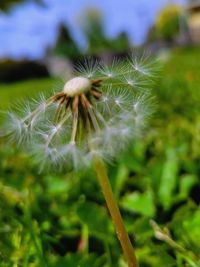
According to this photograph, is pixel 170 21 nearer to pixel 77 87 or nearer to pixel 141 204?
pixel 141 204

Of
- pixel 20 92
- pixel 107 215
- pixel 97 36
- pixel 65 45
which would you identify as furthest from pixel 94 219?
pixel 97 36

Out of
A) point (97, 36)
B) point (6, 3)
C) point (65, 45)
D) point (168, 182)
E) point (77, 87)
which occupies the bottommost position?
point (97, 36)

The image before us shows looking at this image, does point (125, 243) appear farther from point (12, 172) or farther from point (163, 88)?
point (163, 88)

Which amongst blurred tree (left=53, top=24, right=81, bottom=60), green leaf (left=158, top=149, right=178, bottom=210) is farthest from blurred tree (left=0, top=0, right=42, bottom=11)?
green leaf (left=158, top=149, right=178, bottom=210)

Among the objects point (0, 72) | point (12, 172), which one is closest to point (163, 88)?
point (12, 172)

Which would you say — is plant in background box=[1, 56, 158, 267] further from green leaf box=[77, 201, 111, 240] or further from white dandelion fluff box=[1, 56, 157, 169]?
green leaf box=[77, 201, 111, 240]

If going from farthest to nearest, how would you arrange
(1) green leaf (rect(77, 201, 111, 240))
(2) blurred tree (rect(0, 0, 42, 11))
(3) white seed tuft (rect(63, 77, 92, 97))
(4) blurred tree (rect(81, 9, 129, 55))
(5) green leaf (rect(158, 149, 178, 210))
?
1. (4) blurred tree (rect(81, 9, 129, 55))
2. (2) blurred tree (rect(0, 0, 42, 11))
3. (5) green leaf (rect(158, 149, 178, 210))
4. (1) green leaf (rect(77, 201, 111, 240))
5. (3) white seed tuft (rect(63, 77, 92, 97))

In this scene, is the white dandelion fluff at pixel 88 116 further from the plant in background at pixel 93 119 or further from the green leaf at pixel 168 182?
the green leaf at pixel 168 182
